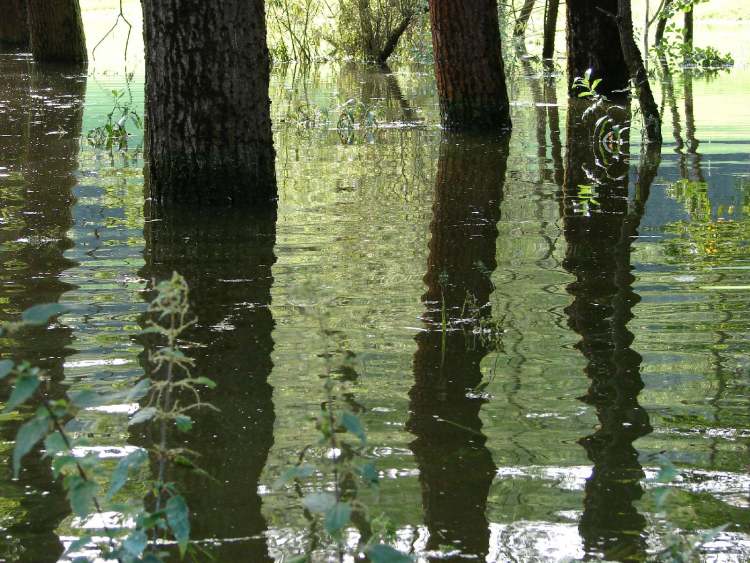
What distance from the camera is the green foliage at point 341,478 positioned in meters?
1.97

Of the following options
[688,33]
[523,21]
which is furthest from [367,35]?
[688,33]

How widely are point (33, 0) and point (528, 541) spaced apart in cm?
1764

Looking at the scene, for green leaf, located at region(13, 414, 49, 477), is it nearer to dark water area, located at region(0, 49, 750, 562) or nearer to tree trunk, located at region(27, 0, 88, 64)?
dark water area, located at region(0, 49, 750, 562)

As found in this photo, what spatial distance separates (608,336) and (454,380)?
78 cm

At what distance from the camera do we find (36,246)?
18.9 feet

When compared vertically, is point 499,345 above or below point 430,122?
below

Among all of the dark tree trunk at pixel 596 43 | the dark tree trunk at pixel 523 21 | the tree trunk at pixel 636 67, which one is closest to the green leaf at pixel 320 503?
the tree trunk at pixel 636 67

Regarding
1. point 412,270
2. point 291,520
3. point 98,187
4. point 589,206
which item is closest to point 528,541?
point 291,520

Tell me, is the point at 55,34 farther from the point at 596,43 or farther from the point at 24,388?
the point at 24,388

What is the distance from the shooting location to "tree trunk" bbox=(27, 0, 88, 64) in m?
18.6

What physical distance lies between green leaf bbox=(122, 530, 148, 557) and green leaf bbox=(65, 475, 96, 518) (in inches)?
4.0

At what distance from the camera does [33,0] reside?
18.2 m

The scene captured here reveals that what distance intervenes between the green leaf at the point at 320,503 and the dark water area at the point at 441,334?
43 centimetres

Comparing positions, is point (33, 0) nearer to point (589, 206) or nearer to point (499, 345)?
point (589, 206)
